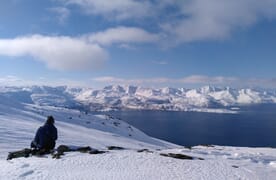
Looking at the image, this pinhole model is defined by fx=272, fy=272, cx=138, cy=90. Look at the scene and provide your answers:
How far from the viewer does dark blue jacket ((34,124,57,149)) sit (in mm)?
14539

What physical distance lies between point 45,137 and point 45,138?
6 centimetres

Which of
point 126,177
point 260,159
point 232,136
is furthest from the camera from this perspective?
point 232,136

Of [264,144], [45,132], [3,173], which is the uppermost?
[45,132]

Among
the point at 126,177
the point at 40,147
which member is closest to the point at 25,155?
the point at 40,147

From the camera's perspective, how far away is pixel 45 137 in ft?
48.3

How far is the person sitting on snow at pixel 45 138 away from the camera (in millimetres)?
14492

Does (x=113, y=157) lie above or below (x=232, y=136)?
above

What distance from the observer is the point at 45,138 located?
14.7m

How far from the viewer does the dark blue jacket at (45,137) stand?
1454 centimetres

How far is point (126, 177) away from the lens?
10.3 metres

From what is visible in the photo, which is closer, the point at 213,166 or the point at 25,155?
the point at 213,166

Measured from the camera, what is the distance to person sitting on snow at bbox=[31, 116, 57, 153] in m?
14.5

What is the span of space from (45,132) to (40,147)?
2.77ft

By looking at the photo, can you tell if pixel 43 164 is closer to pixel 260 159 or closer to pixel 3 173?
pixel 3 173
